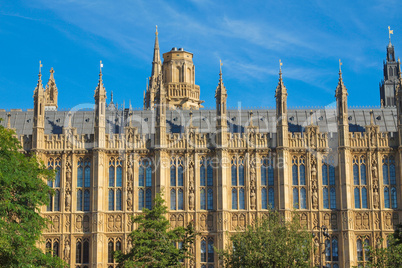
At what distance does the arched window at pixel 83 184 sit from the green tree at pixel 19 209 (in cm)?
1510

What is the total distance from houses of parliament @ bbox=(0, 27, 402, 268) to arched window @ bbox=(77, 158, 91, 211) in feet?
0.32

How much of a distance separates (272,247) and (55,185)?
86.8ft

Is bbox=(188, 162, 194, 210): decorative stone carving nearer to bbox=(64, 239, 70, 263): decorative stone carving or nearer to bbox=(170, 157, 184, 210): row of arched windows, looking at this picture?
bbox=(170, 157, 184, 210): row of arched windows

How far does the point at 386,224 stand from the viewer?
260 ft

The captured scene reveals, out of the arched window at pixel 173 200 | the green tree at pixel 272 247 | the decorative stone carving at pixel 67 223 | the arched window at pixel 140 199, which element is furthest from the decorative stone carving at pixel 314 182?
the decorative stone carving at pixel 67 223

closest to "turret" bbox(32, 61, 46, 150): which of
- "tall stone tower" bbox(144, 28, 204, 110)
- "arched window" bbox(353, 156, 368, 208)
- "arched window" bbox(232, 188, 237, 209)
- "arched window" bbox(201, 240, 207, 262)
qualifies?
"arched window" bbox(201, 240, 207, 262)

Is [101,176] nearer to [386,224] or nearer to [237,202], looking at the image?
[237,202]

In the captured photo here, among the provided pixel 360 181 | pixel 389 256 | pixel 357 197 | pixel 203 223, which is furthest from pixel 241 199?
pixel 389 256

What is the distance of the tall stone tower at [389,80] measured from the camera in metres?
103

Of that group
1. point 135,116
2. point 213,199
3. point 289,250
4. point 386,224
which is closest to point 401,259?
point 289,250

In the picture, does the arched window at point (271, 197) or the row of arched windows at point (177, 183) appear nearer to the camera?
the arched window at point (271, 197)

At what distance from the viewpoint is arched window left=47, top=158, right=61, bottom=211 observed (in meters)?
80.0

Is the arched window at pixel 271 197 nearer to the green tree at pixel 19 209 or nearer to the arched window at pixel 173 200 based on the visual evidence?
the arched window at pixel 173 200

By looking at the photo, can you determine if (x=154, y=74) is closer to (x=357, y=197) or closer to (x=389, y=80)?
(x=389, y=80)
